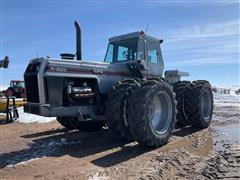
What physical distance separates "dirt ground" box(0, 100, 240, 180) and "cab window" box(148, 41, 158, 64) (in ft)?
7.25

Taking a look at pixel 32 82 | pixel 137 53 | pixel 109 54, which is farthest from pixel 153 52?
pixel 32 82

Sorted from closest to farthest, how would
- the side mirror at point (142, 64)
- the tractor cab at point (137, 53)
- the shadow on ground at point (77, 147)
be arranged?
1. the shadow on ground at point (77, 147)
2. the side mirror at point (142, 64)
3. the tractor cab at point (137, 53)

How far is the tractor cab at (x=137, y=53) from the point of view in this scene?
29.4 feet

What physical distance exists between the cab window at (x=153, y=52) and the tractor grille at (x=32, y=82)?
3.41 meters

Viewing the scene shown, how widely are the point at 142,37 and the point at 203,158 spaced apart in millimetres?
3757

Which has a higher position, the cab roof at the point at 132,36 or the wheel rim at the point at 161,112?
the cab roof at the point at 132,36

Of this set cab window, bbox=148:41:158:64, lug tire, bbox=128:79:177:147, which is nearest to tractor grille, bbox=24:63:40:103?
lug tire, bbox=128:79:177:147

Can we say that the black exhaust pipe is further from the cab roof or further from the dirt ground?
the dirt ground

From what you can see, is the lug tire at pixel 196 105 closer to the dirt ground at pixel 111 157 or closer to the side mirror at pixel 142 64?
the dirt ground at pixel 111 157

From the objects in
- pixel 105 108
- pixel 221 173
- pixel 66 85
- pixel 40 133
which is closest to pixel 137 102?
pixel 105 108

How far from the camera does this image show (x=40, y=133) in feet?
33.2

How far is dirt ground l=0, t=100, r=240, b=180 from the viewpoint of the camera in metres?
5.74

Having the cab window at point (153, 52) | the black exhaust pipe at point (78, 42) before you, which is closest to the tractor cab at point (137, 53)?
the cab window at point (153, 52)

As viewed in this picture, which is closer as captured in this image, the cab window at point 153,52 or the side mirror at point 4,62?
the cab window at point 153,52
